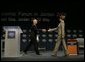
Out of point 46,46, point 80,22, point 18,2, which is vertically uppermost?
point 18,2

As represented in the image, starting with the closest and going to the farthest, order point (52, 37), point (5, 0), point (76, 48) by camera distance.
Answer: point (76, 48), point (5, 0), point (52, 37)

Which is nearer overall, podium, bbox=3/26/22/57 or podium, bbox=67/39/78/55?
podium, bbox=3/26/22/57

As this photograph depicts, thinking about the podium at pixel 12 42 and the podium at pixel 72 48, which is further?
the podium at pixel 72 48

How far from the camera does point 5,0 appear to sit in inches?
711

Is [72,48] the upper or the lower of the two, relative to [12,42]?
lower

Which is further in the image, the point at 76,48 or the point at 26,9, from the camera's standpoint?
the point at 26,9

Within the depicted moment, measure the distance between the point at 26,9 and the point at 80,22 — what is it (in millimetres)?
3572

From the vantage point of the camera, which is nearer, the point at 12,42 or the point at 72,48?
the point at 12,42

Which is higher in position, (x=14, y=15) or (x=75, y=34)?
(x=14, y=15)

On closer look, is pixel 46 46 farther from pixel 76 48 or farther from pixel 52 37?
pixel 76 48

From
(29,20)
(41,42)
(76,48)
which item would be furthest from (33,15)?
(76,48)

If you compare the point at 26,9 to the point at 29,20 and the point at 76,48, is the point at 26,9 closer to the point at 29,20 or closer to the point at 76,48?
the point at 29,20

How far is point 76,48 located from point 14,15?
18.7ft

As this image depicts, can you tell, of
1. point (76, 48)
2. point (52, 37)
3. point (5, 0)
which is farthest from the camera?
point (52, 37)
